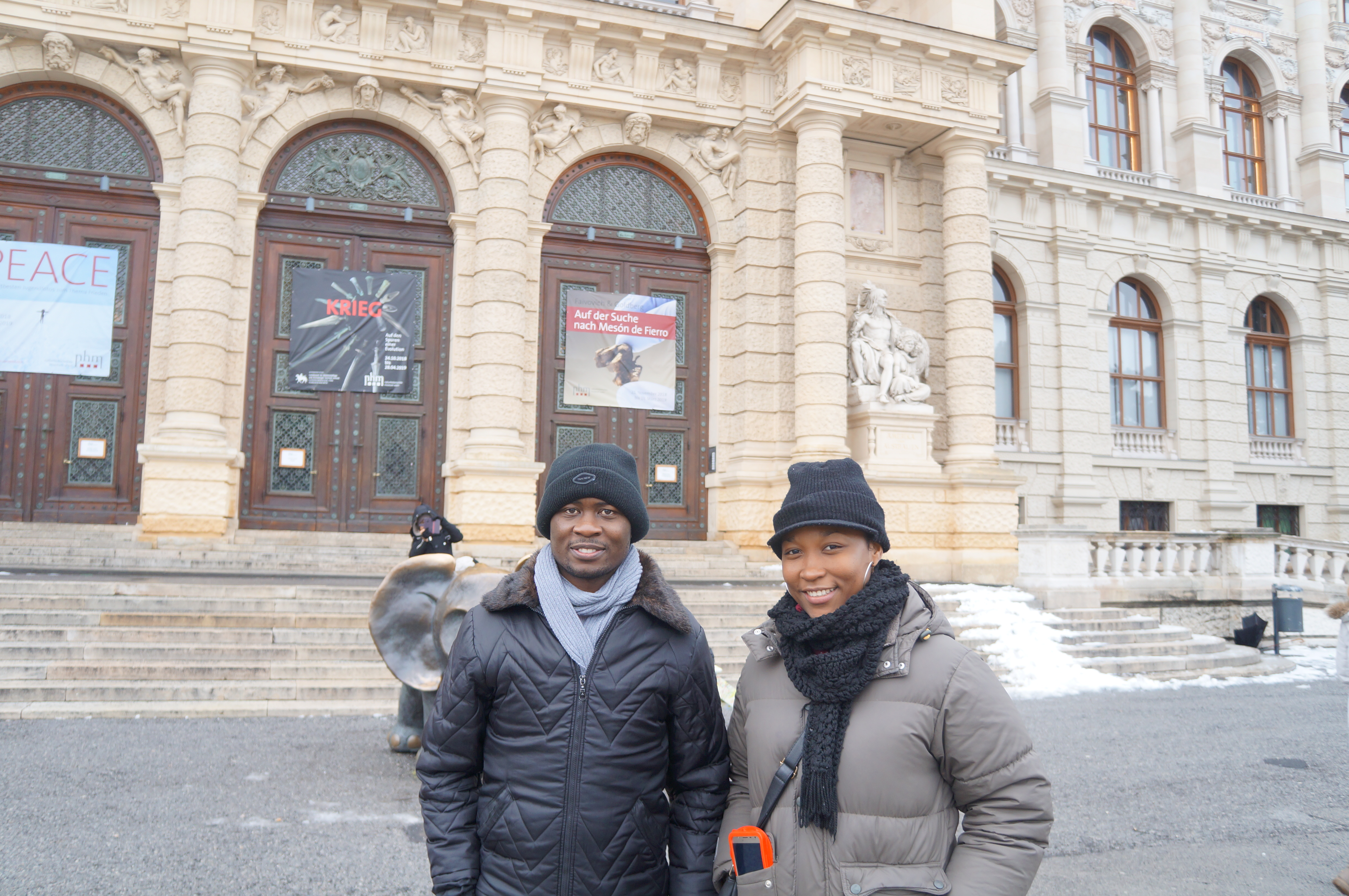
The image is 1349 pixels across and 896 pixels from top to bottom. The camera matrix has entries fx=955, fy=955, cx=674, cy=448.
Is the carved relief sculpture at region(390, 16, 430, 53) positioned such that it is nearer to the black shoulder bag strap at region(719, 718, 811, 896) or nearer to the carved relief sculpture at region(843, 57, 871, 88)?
the carved relief sculpture at region(843, 57, 871, 88)

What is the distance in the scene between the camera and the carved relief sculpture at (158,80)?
13.9 meters

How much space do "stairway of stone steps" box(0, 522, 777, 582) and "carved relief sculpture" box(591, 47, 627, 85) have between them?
25.4 ft

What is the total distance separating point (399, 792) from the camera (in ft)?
18.8

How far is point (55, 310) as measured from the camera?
13.8 metres

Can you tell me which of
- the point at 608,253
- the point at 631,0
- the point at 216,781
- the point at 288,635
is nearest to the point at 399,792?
the point at 216,781

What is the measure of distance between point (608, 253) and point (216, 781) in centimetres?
1179

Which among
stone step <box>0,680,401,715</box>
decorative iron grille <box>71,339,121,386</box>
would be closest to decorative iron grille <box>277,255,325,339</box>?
decorative iron grille <box>71,339,121,386</box>

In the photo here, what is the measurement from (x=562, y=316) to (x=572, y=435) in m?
1.98

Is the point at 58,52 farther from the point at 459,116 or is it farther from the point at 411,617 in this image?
the point at 411,617

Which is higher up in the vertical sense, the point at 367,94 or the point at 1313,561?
the point at 367,94

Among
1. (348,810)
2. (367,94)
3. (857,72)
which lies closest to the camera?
(348,810)

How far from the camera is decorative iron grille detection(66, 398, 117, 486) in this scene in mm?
13812

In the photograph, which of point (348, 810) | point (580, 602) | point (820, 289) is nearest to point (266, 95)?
point (820, 289)

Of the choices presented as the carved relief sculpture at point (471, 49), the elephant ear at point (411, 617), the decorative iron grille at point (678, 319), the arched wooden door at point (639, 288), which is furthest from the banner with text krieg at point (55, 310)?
the elephant ear at point (411, 617)
